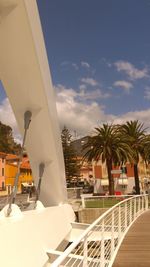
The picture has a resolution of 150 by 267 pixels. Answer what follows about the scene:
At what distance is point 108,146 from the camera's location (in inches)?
1417

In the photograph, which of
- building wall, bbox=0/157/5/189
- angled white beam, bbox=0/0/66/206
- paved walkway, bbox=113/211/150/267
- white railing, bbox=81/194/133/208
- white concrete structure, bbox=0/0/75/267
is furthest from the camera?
building wall, bbox=0/157/5/189

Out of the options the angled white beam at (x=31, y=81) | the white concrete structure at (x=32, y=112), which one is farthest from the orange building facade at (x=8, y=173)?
the white concrete structure at (x=32, y=112)

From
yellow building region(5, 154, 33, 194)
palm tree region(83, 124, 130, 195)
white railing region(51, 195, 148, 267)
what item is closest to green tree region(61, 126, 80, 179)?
yellow building region(5, 154, 33, 194)

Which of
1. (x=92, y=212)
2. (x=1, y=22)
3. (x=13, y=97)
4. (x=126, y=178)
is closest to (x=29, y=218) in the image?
(x=13, y=97)

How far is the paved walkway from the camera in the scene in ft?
22.6

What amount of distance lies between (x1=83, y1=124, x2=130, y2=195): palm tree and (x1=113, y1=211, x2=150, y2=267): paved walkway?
2396 cm

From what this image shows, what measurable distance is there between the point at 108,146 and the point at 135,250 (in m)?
27.8

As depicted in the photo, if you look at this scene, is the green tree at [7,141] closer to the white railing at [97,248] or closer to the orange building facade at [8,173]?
the orange building facade at [8,173]

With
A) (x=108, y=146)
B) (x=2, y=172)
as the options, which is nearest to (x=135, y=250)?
(x=108, y=146)

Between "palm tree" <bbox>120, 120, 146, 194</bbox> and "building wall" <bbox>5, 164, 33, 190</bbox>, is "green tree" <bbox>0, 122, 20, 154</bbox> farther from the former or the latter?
"palm tree" <bbox>120, 120, 146, 194</bbox>

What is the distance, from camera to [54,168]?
34.3 feet

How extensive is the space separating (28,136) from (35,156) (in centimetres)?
123

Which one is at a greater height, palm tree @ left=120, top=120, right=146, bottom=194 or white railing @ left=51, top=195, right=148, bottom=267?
palm tree @ left=120, top=120, right=146, bottom=194

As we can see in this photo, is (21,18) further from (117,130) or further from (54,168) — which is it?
(117,130)
